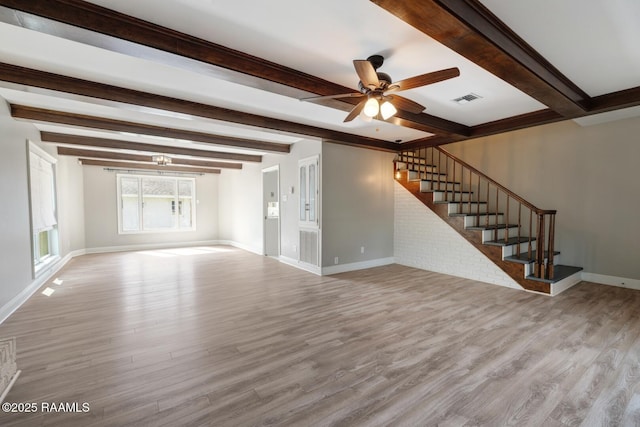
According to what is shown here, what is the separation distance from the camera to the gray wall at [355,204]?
537cm

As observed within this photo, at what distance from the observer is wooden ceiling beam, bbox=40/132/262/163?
516 centimetres

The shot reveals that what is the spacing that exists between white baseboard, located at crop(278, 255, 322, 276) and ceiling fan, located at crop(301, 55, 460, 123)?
125 inches

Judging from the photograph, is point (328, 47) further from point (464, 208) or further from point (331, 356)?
point (464, 208)

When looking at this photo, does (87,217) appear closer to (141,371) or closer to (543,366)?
(141,371)

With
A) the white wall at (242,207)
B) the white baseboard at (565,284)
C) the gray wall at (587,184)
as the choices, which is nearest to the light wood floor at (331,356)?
the white baseboard at (565,284)

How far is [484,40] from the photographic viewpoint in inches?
80.8

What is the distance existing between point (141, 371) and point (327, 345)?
1.56m

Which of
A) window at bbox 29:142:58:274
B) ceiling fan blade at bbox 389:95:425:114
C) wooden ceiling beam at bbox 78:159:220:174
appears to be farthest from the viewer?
wooden ceiling beam at bbox 78:159:220:174

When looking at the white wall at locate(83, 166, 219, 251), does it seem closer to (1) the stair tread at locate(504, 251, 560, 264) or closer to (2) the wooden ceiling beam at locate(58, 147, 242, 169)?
(2) the wooden ceiling beam at locate(58, 147, 242, 169)

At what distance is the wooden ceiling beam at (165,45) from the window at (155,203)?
7395 mm

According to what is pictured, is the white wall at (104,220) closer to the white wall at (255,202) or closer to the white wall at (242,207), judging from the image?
the white wall at (242,207)

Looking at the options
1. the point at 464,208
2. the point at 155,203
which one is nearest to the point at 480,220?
the point at 464,208

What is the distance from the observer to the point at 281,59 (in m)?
2.60

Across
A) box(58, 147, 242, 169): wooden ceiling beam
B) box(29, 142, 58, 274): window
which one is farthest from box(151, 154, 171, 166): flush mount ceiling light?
box(29, 142, 58, 274): window
